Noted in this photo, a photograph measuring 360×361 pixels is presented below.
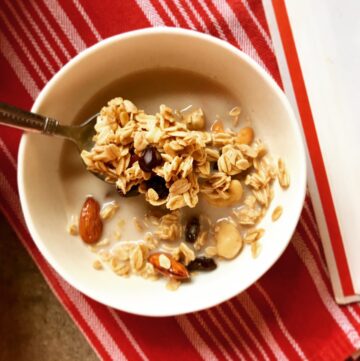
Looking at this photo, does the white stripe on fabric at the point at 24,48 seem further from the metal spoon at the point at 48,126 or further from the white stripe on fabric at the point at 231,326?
the white stripe on fabric at the point at 231,326

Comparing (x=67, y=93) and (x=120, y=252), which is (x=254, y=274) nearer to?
(x=120, y=252)

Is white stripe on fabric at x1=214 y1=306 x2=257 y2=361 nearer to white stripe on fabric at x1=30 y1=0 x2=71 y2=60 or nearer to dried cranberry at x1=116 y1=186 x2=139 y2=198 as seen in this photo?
dried cranberry at x1=116 y1=186 x2=139 y2=198

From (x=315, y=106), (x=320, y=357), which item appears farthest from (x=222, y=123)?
(x=320, y=357)

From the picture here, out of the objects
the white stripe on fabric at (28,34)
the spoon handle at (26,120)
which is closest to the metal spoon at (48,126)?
the spoon handle at (26,120)

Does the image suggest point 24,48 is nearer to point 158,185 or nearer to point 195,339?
point 158,185

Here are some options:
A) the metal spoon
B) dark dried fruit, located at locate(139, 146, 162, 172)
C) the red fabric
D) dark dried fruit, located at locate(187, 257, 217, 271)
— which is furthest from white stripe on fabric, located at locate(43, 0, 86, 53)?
dark dried fruit, located at locate(187, 257, 217, 271)

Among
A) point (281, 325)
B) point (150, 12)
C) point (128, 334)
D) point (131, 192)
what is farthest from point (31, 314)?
point (150, 12)
